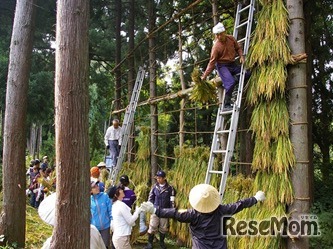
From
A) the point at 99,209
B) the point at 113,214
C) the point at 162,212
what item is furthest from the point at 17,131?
the point at 162,212

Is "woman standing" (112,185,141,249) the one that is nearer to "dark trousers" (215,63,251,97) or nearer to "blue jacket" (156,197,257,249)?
"blue jacket" (156,197,257,249)

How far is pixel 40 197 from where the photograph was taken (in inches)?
364

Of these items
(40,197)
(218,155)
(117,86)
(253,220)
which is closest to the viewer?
(253,220)

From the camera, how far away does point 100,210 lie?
4543 mm

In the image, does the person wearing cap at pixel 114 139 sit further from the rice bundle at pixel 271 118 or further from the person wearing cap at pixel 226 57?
the rice bundle at pixel 271 118

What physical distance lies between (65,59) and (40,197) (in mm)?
6904

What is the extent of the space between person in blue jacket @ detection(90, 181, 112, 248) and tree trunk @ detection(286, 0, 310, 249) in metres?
2.31

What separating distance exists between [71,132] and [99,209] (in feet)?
5.50

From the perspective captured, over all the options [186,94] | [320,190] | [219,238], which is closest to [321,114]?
[320,190]

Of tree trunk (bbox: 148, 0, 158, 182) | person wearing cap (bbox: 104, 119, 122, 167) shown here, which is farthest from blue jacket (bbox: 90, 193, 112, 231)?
person wearing cap (bbox: 104, 119, 122, 167)

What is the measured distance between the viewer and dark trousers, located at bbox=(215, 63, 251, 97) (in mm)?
4691

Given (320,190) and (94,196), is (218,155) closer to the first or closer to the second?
(94,196)

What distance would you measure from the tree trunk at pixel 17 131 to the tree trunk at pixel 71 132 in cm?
291

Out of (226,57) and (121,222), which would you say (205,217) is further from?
(226,57)
